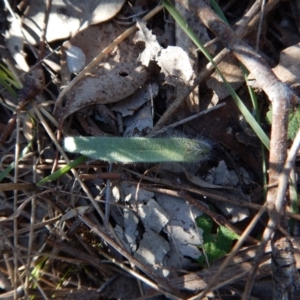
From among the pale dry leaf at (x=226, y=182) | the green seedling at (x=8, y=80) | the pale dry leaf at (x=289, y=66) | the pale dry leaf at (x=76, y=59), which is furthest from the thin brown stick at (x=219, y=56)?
the green seedling at (x=8, y=80)

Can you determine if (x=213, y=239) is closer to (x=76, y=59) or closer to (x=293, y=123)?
(x=293, y=123)

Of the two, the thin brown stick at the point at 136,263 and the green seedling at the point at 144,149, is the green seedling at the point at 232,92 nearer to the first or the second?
the green seedling at the point at 144,149

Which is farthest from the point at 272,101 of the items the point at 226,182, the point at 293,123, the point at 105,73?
the point at 105,73

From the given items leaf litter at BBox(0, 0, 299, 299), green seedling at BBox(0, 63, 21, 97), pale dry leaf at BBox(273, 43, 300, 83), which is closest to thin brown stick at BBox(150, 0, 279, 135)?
leaf litter at BBox(0, 0, 299, 299)

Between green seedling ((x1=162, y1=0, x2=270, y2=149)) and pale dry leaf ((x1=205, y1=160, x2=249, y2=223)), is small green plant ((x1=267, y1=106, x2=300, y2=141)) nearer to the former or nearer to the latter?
green seedling ((x1=162, y1=0, x2=270, y2=149))

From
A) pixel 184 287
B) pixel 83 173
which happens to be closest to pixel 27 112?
pixel 83 173
